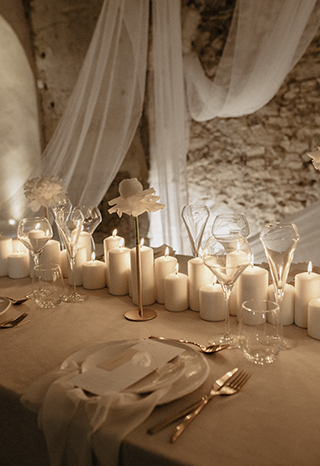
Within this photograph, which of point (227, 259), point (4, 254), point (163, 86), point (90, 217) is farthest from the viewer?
point (163, 86)

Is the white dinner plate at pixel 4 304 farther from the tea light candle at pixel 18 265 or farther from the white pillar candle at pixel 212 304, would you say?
the white pillar candle at pixel 212 304

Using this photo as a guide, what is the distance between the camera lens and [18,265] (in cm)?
185

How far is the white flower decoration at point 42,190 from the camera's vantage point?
196cm

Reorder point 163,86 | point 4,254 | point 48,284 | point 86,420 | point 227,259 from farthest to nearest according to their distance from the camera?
point 163,86, point 4,254, point 48,284, point 227,259, point 86,420

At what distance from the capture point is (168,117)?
3.46 meters

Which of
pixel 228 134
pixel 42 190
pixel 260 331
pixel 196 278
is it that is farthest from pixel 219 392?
pixel 228 134

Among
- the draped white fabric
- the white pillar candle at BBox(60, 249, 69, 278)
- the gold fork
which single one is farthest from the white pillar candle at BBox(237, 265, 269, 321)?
the draped white fabric

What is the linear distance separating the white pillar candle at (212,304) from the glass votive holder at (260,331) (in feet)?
0.92

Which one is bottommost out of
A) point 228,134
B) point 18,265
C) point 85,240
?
point 18,265

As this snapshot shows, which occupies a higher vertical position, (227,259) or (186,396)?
(227,259)

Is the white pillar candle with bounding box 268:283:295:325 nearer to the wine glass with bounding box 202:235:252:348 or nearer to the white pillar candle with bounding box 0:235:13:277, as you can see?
the wine glass with bounding box 202:235:252:348

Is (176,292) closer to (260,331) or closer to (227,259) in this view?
(227,259)

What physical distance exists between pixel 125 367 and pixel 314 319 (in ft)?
1.79

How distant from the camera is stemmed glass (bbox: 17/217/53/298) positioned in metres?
1.52
